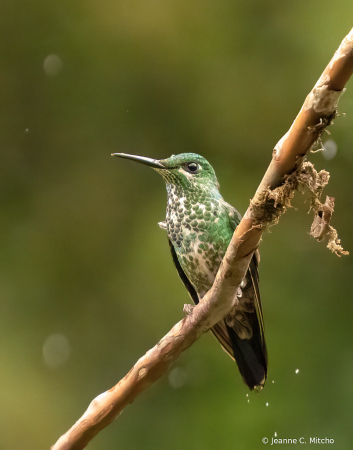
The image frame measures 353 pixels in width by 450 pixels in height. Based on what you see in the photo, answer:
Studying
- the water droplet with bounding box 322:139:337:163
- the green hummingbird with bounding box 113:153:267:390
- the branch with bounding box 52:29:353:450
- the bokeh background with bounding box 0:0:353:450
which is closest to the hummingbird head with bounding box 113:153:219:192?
the green hummingbird with bounding box 113:153:267:390

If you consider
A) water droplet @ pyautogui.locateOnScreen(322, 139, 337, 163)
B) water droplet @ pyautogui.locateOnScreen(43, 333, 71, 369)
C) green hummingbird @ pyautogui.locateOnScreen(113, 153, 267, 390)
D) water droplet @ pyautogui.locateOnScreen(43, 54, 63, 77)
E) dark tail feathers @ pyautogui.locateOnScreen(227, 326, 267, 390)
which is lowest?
dark tail feathers @ pyautogui.locateOnScreen(227, 326, 267, 390)

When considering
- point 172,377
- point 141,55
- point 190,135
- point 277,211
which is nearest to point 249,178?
point 190,135

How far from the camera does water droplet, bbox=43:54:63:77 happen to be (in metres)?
2.71

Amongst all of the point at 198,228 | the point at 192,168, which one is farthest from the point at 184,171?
the point at 198,228

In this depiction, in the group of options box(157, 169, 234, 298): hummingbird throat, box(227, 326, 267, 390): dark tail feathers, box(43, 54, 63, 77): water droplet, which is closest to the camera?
box(157, 169, 234, 298): hummingbird throat

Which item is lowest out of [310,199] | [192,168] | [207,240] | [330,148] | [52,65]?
[310,199]

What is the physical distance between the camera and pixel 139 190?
9.09ft

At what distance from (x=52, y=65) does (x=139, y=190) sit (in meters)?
0.85

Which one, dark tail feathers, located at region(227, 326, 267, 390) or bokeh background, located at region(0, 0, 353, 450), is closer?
dark tail feathers, located at region(227, 326, 267, 390)

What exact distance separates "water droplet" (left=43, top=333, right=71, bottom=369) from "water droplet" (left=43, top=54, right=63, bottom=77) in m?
1.46

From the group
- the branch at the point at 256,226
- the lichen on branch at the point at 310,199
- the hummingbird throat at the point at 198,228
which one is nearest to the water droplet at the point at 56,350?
the branch at the point at 256,226

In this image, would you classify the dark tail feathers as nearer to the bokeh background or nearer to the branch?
the branch

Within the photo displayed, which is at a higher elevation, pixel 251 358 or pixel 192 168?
pixel 192 168

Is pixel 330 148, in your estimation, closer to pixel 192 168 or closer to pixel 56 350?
pixel 192 168
